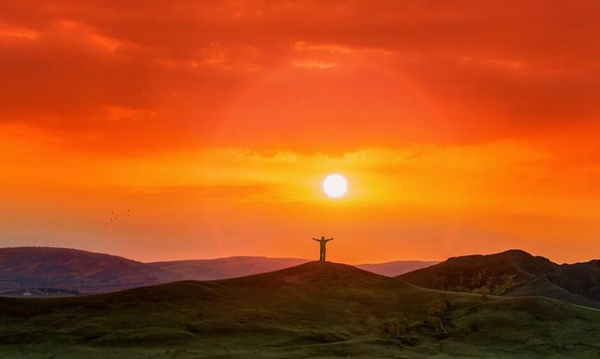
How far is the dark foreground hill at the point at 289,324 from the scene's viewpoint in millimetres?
83625

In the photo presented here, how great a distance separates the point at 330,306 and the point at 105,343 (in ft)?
112

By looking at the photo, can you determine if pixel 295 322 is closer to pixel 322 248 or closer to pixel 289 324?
pixel 289 324

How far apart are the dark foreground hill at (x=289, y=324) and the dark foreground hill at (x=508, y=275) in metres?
53.5

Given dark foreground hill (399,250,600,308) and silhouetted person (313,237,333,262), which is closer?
silhouetted person (313,237,333,262)

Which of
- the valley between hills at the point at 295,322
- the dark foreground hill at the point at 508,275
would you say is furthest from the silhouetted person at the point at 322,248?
the dark foreground hill at the point at 508,275

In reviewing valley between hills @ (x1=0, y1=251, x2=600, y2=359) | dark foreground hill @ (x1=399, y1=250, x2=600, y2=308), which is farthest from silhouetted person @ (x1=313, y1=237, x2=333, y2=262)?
dark foreground hill @ (x1=399, y1=250, x2=600, y2=308)

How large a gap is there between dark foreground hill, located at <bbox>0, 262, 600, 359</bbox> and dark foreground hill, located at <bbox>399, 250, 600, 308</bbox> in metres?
53.5

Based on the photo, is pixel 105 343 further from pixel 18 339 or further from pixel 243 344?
pixel 243 344

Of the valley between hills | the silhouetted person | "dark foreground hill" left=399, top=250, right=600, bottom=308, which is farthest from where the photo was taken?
"dark foreground hill" left=399, top=250, right=600, bottom=308

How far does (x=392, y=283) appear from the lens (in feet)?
404

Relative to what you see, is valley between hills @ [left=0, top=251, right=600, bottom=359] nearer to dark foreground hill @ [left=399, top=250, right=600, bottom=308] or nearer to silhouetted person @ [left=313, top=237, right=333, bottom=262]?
silhouetted person @ [left=313, top=237, right=333, bottom=262]

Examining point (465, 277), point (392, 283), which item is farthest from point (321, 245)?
point (465, 277)

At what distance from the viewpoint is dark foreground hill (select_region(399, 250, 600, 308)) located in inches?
6452

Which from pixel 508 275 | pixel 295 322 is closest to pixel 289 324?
pixel 295 322
